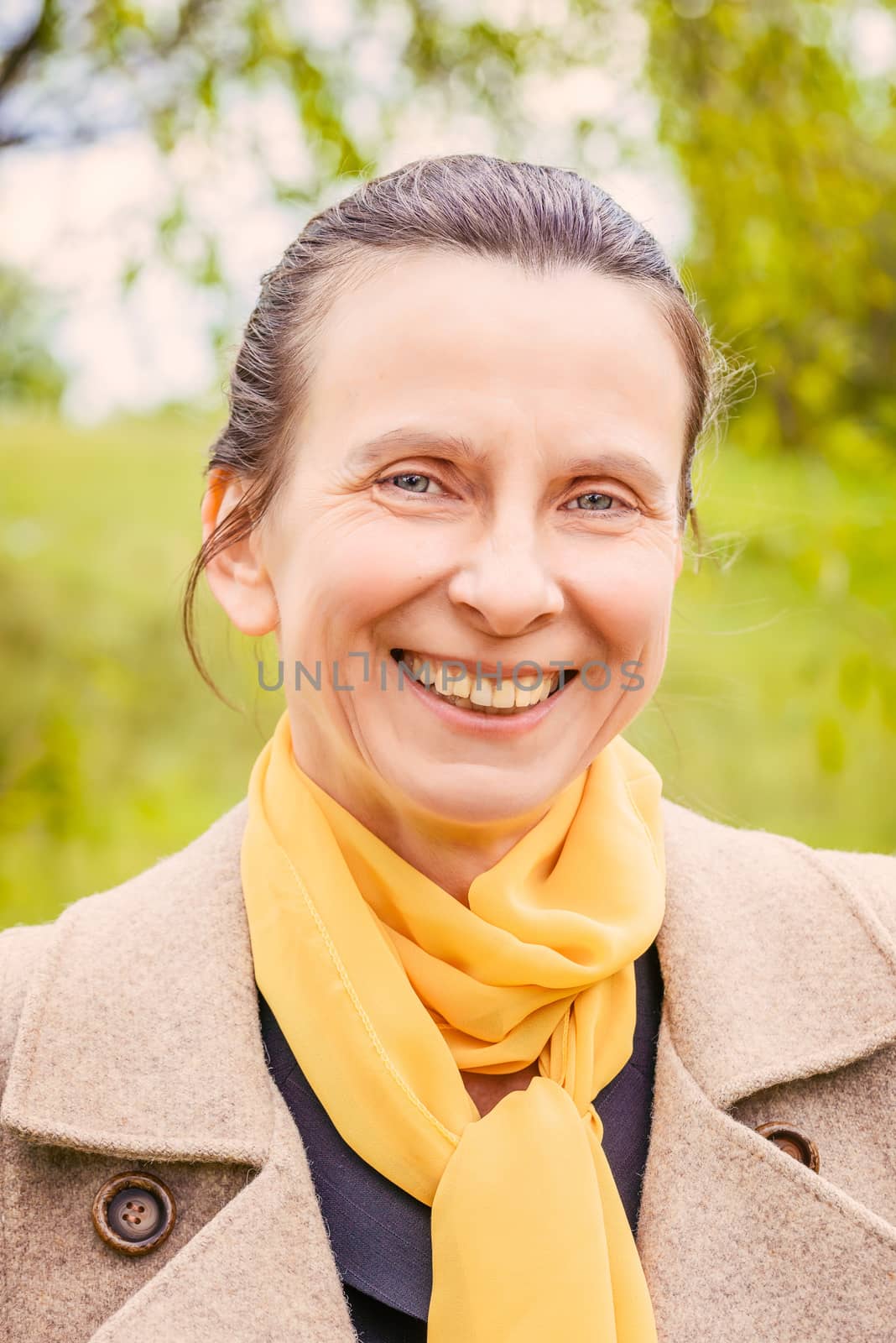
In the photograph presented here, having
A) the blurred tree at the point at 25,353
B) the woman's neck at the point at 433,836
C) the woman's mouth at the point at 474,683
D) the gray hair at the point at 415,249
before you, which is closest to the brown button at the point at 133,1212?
the woman's neck at the point at 433,836

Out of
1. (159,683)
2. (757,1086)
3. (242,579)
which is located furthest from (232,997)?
(159,683)

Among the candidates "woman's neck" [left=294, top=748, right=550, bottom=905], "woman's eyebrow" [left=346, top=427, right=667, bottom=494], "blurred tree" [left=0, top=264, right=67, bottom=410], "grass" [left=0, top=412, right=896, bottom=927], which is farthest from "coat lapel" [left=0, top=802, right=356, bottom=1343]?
"blurred tree" [left=0, top=264, right=67, bottom=410]

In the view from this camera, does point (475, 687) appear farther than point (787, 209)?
No

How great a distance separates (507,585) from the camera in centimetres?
141

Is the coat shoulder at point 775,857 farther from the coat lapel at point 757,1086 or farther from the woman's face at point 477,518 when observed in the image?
the woman's face at point 477,518

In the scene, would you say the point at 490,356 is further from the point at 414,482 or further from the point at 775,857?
the point at 775,857

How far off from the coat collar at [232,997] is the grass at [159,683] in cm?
140

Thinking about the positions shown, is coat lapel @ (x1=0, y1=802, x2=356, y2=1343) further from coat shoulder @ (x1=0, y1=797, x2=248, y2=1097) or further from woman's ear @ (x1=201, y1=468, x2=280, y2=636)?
woman's ear @ (x1=201, y1=468, x2=280, y2=636)

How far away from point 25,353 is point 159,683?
1306 mm

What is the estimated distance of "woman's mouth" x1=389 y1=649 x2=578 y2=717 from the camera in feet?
4.84

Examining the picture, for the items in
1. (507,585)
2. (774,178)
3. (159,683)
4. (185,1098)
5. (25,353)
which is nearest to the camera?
(507,585)

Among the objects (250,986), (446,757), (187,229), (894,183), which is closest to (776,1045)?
(446,757)

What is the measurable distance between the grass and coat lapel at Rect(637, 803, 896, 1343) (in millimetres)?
1424

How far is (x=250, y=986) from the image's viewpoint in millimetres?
1620
